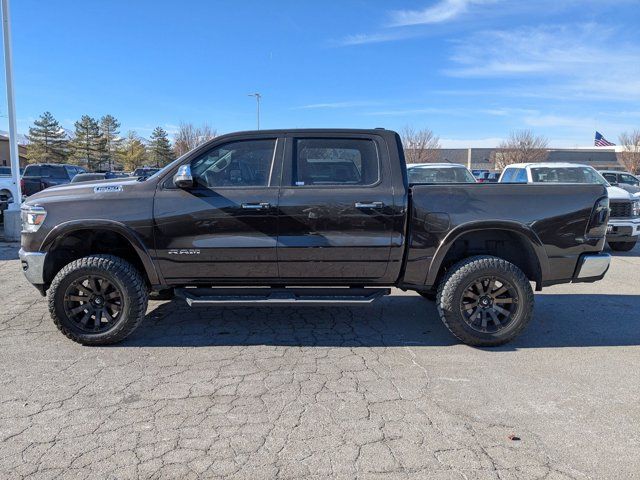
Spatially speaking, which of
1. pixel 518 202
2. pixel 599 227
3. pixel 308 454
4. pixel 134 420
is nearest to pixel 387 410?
pixel 308 454

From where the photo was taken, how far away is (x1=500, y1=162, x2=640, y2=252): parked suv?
392 inches

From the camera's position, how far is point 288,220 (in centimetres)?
446

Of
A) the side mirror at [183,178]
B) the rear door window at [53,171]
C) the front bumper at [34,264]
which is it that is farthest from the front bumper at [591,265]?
the rear door window at [53,171]

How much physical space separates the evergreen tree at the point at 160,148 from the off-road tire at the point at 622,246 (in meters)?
68.3

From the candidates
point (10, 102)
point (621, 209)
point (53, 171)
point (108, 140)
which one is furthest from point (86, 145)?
point (621, 209)

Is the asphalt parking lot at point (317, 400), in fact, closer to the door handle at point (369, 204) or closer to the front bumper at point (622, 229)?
the door handle at point (369, 204)

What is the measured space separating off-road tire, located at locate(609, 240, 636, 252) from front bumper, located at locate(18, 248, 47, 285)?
10.9 meters

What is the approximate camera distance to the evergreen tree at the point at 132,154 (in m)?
71.1

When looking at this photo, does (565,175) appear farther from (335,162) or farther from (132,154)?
(132,154)

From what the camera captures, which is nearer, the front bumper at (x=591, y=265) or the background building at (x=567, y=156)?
the front bumper at (x=591, y=265)

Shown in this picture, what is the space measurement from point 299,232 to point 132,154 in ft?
240

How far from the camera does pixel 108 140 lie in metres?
72.8

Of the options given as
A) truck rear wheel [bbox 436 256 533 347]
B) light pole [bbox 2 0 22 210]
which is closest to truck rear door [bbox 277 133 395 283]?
truck rear wheel [bbox 436 256 533 347]

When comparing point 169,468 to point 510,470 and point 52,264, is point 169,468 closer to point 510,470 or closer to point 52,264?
point 510,470
